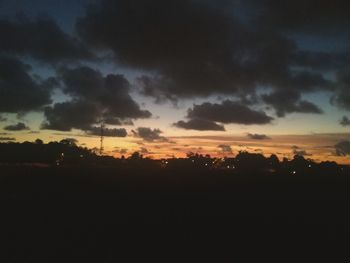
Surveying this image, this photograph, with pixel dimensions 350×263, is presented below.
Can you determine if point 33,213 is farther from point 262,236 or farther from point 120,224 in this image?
point 262,236

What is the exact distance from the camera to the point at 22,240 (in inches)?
966

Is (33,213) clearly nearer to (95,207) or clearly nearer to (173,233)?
(95,207)

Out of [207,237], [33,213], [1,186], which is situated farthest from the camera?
[1,186]

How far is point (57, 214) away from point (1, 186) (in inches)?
1121

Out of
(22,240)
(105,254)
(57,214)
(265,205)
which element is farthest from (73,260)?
(265,205)

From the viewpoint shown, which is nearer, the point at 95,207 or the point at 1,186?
the point at 95,207

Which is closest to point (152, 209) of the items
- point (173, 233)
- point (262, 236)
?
point (173, 233)

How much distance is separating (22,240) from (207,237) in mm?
12440

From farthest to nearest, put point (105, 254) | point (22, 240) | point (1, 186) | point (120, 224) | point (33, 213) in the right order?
point (1, 186) < point (33, 213) < point (120, 224) < point (22, 240) < point (105, 254)

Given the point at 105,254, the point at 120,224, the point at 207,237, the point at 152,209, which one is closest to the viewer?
the point at 105,254

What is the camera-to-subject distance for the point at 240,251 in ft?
81.0

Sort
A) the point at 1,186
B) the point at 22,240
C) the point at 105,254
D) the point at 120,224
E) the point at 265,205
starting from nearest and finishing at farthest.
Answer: the point at 105,254, the point at 22,240, the point at 120,224, the point at 265,205, the point at 1,186

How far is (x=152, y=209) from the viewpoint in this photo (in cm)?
3953

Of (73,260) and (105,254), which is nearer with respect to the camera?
(73,260)
